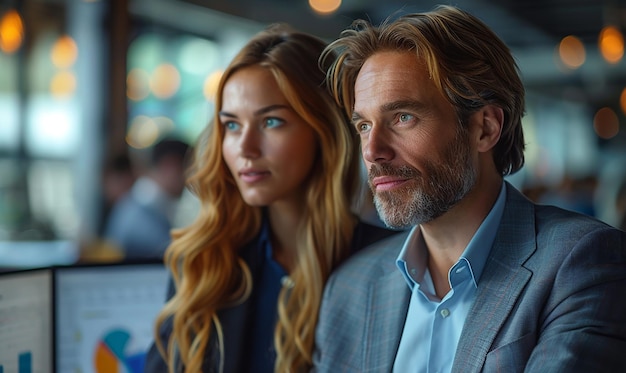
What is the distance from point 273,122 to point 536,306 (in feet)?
3.07

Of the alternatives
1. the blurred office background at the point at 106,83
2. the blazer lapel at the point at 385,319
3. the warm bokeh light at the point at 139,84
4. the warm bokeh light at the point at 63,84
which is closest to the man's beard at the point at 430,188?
the blazer lapel at the point at 385,319

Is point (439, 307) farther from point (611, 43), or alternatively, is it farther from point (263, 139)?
point (611, 43)

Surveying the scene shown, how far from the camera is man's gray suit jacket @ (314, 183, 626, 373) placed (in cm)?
150

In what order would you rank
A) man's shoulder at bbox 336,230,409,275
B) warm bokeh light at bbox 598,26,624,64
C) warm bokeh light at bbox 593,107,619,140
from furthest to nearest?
warm bokeh light at bbox 593,107,619,140
warm bokeh light at bbox 598,26,624,64
man's shoulder at bbox 336,230,409,275

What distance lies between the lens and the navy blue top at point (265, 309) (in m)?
2.24

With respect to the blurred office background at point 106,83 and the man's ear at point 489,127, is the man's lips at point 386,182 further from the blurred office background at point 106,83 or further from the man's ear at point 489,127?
the blurred office background at point 106,83

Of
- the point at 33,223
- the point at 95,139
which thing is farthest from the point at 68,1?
the point at 33,223

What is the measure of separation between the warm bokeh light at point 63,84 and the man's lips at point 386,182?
731cm

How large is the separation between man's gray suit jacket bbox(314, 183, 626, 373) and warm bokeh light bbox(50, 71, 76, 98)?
7217 millimetres

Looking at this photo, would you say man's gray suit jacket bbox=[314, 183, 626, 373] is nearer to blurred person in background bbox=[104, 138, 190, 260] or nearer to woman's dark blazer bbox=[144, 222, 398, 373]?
woman's dark blazer bbox=[144, 222, 398, 373]

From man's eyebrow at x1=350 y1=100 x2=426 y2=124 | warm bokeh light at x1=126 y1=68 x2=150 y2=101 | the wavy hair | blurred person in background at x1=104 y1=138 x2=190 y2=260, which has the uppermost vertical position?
the wavy hair

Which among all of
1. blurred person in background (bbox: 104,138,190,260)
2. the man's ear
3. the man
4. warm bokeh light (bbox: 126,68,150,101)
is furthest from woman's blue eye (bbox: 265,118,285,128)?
warm bokeh light (bbox: 126,68,150,101)

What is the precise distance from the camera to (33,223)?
8.09 metres

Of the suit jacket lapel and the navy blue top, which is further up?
the suit jacket lapel
